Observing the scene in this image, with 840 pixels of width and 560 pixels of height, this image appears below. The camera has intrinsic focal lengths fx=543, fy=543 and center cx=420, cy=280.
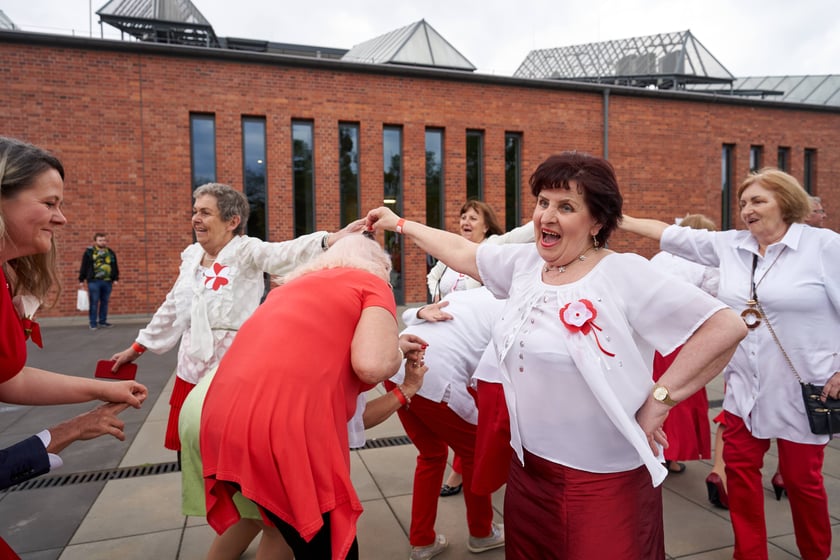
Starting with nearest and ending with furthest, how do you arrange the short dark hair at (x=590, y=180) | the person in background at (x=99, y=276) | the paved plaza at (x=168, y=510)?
the short dark hair at (x=590, y=180), the paved plaza at (x=168, y=510), the person in background at (x=99, y=276)

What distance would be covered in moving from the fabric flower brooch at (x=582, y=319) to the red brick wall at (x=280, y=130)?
13446mm

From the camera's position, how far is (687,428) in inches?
149

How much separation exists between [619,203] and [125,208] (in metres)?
14.0

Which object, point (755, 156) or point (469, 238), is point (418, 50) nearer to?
point (755, 156)

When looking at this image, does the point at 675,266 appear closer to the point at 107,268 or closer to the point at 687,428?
the point at 687,428

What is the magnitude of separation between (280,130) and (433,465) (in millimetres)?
12936

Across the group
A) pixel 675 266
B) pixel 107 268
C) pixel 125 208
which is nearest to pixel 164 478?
pixel 675 266

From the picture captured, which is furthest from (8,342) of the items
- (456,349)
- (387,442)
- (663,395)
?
(387,442)

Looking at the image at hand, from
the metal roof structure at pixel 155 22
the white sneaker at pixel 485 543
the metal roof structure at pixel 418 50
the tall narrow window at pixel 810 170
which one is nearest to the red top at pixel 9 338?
the white sneaker at pixel 485 543

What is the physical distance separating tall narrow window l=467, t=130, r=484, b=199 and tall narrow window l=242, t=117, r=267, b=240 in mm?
5890

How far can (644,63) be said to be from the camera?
84.2 feet

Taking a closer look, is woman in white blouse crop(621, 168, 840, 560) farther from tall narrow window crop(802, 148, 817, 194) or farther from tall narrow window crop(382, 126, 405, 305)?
tall narrow window crop(802, 148, 817, 194)

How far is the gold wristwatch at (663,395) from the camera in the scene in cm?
176

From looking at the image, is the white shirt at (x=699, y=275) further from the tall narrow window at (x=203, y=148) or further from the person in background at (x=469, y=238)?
the tall narrow window at (x=203, y=148)
